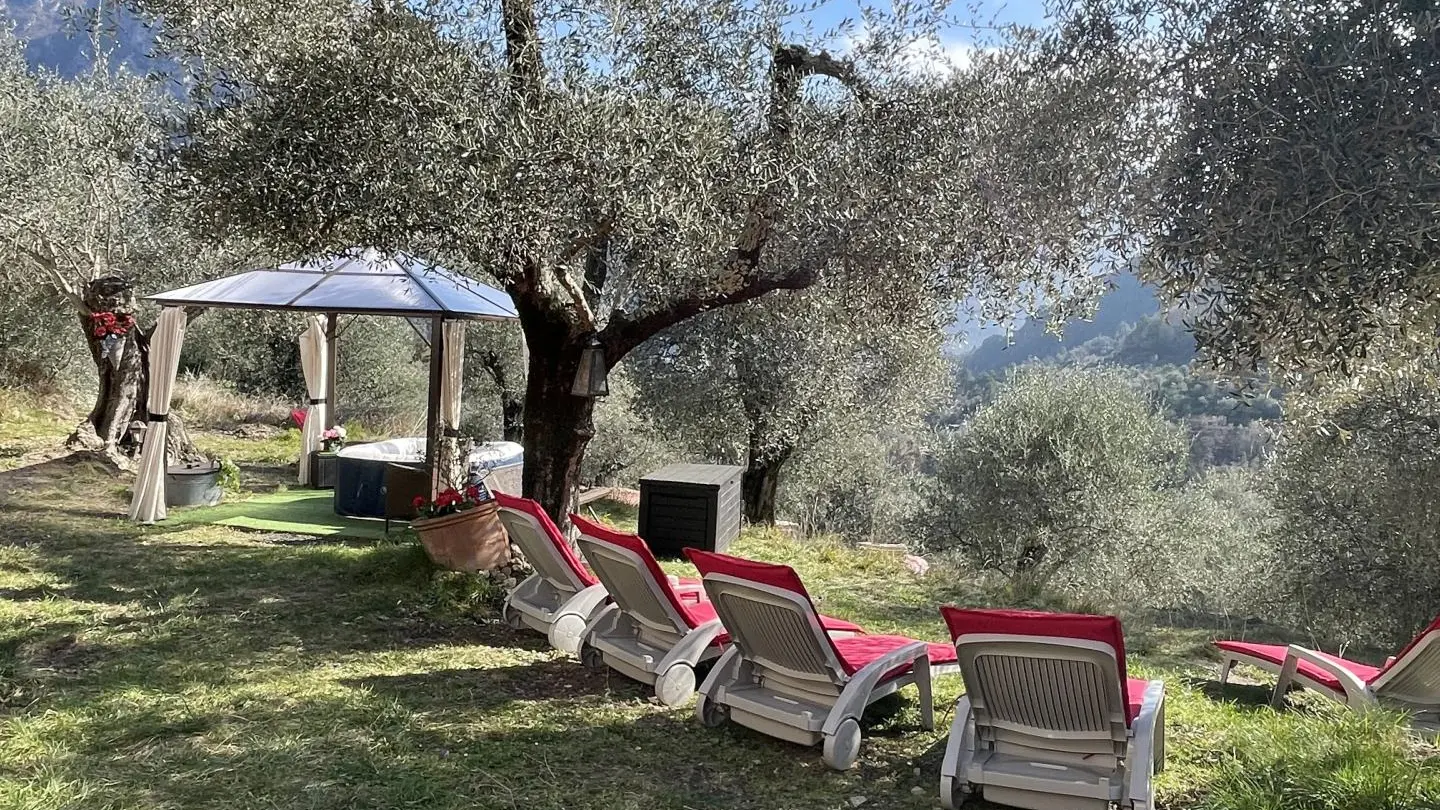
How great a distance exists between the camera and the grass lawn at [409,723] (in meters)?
3.74

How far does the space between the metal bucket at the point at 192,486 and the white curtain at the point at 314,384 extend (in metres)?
1.95

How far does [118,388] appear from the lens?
42.9 feet

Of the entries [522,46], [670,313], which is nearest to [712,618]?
[670,313]

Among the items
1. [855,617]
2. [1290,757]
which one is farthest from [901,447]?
[1290,757]

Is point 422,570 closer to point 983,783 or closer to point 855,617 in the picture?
point 855,617

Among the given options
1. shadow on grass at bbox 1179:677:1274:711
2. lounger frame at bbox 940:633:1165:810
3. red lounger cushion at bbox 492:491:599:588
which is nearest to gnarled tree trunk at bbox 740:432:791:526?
red lounger cushion at bbox 492:491:599:588

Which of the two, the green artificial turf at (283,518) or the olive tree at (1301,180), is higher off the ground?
the olive tree at (1301,180)

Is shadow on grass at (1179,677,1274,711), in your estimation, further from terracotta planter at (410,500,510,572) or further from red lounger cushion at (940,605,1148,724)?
terracotta planter at (410,500,510,572)

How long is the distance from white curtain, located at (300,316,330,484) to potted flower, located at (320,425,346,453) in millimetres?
200

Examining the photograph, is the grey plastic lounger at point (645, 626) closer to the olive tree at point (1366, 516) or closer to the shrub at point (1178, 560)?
the olive tree at point (1366, 516)

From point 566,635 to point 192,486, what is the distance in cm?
754

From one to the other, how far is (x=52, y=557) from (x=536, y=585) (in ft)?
16.3

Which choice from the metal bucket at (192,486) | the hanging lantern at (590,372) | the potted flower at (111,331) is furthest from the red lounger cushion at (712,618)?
the potted flower at (111,331)

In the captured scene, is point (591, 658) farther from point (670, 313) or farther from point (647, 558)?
point (670, 313)
